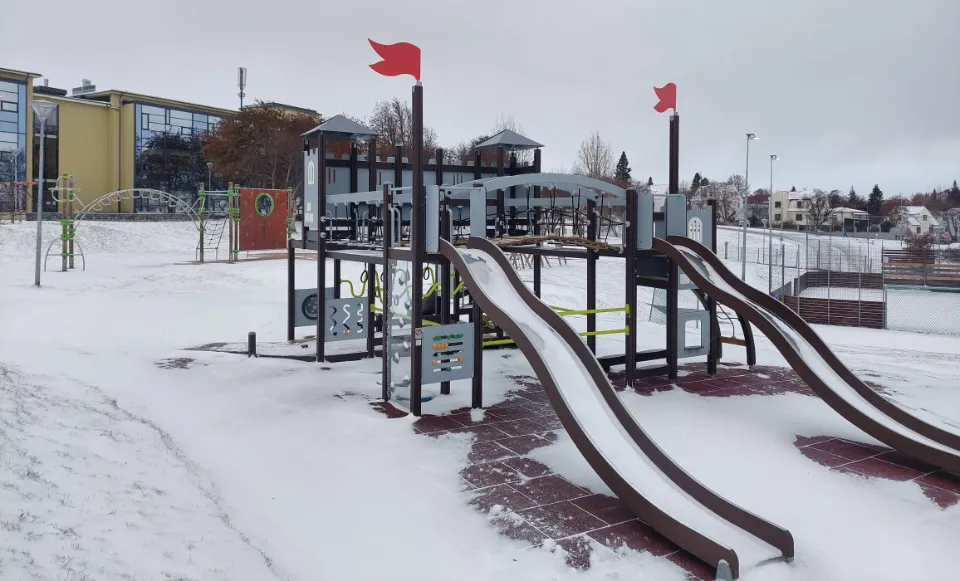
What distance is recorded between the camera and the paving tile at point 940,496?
6.63 metres

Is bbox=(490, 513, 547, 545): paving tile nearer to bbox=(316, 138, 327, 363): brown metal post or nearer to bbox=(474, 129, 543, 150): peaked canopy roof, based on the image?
bbox=(316, 138, 327, 363): brown metal post

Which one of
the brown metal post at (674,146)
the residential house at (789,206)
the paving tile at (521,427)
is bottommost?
the paving tile at (521,427)

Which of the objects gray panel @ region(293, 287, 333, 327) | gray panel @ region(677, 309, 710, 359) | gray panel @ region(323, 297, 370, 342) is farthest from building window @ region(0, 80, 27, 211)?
gray panel @ region(677, 309, 710, 359)

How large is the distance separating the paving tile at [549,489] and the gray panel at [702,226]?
6.28 meters

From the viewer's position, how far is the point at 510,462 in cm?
737

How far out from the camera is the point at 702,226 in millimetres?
12016

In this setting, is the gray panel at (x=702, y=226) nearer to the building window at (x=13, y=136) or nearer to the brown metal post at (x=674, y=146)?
the brown metal post at (x=674, y=146)

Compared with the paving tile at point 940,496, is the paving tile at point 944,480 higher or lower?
higher

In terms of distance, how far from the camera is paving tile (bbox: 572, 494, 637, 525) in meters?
6.09

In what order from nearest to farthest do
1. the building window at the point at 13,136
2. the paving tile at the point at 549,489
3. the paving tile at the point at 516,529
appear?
the paving tile at the point at 516,529
the paving tile at the point at 549,489
the building window at the point at 13,136

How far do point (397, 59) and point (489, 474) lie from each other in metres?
4.78

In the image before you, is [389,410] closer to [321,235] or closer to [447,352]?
[447,352]

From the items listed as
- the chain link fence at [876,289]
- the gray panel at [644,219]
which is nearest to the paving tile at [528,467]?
the gray panel at [644,219]

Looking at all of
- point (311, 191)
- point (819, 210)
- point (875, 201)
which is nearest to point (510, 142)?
point (311, 191)
